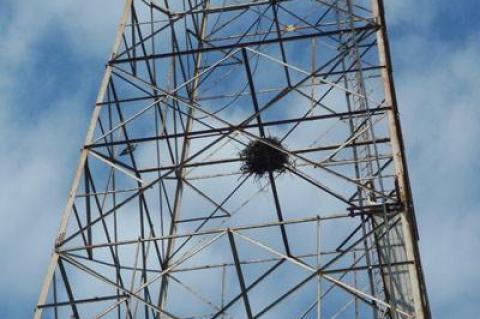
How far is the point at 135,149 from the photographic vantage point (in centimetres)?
1792

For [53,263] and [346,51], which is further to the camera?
[346,51]

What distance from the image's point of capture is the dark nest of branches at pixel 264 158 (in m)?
16.8

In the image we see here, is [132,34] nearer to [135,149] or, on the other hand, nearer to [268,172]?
[135,149]

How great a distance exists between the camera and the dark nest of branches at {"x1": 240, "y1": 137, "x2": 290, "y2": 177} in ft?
55.1

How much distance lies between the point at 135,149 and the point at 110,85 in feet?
3.70

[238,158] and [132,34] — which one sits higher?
[132,34]

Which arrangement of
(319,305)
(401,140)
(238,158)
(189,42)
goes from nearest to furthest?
(319,305) < (401,140) < (238,158) < (189,42)

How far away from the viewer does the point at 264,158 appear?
16969 mm

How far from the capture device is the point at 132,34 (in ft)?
61.3

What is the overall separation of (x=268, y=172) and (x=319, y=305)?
3169mm

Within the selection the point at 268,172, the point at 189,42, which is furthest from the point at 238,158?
the point at 189,42

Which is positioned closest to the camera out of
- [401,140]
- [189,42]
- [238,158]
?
[401,140]

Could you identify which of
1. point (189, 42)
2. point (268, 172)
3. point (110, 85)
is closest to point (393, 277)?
point (268, 172)

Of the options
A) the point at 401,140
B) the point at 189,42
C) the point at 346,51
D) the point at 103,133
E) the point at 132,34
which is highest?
the point at 189,42
